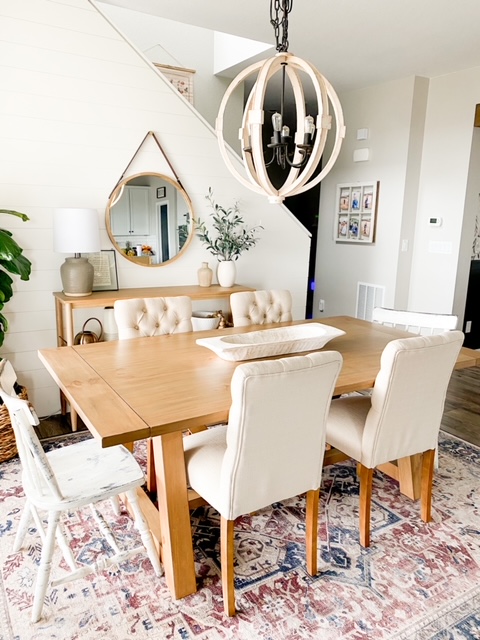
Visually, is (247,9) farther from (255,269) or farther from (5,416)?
(5,416)

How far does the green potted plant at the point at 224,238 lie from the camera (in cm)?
380

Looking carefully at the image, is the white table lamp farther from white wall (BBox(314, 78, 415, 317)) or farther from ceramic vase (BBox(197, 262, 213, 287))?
white wall (BBox(314, 78, 415, 317))

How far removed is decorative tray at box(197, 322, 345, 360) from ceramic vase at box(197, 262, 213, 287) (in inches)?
49.8

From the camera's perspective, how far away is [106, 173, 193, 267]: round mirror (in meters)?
3.49

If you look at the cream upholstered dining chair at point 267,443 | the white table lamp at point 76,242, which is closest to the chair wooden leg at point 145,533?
the cream upholstered dining chair at point 267,443

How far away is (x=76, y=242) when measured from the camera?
9.95ft

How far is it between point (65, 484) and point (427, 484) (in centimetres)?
158

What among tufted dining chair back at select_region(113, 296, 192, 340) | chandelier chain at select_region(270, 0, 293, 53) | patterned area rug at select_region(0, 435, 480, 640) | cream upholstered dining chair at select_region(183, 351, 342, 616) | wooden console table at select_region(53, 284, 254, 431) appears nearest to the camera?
cream upholstered dining chair at select_region(183, 351, 342, 616)

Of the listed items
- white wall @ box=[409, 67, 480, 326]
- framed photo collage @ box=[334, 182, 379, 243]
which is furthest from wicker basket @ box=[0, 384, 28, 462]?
white wall @ box=[409, 67, 480, 326]

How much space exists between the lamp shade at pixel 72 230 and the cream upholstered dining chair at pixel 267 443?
176 centimetres

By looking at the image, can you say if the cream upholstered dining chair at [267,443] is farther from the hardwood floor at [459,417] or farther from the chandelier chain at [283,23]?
the hardwood floor at [459,417]

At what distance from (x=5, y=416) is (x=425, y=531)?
2284mm

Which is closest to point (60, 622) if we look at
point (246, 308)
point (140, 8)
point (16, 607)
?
point (16, 607)

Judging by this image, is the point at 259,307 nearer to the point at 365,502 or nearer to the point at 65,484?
the point at 365,502
